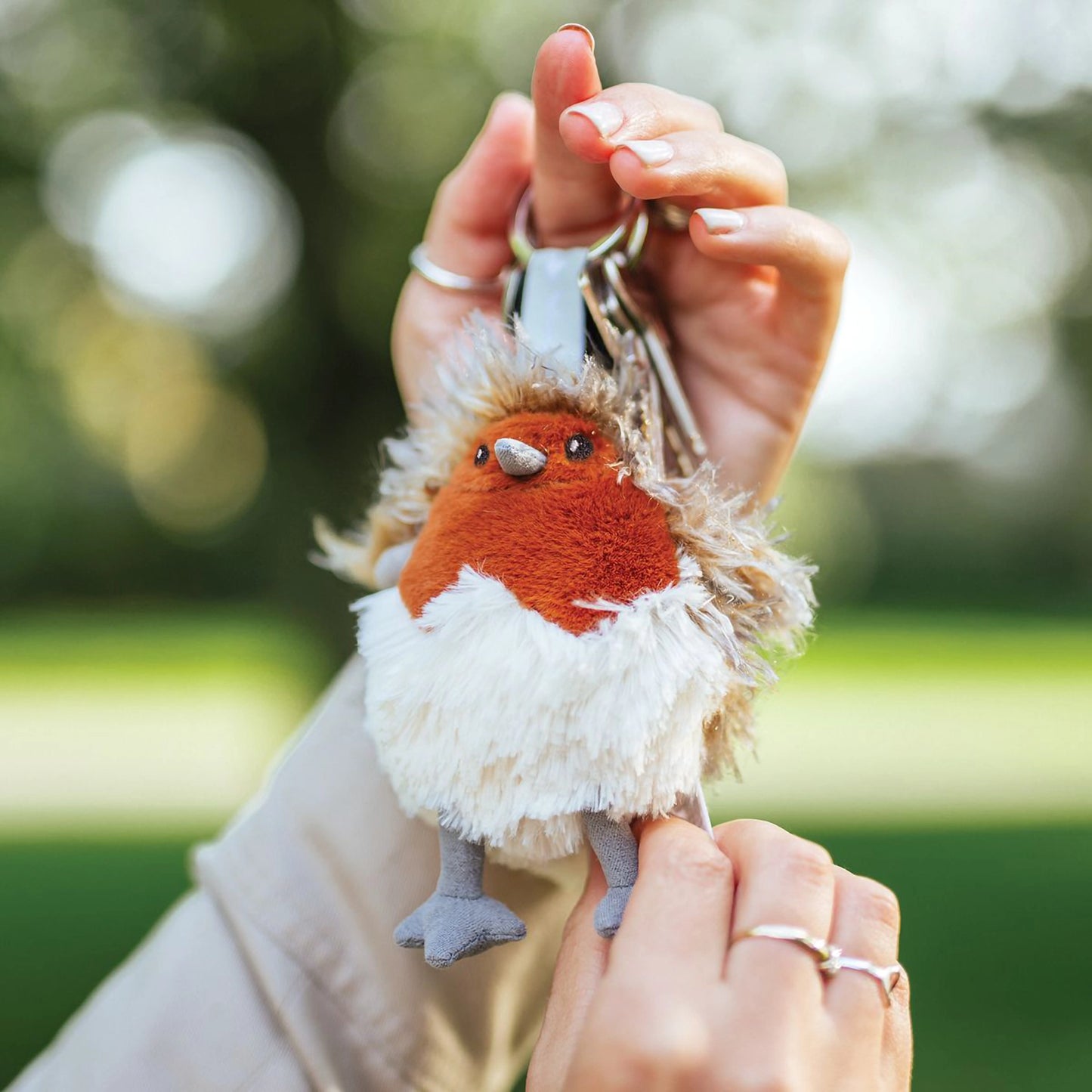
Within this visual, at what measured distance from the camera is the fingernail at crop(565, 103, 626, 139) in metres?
0.71

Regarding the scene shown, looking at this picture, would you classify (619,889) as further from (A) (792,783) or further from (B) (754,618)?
(A) (792,783)

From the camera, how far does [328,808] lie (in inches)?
37.2

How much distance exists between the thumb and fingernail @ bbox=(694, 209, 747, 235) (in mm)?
519

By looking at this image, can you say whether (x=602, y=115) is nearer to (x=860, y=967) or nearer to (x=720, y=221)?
(x=720, y=221)

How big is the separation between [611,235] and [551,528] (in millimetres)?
329

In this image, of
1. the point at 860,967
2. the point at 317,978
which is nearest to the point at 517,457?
the point at 860,967

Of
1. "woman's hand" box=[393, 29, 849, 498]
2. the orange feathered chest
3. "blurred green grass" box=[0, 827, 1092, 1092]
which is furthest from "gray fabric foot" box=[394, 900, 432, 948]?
"blurred green grass" box=[0, 827, 1092, 1092]

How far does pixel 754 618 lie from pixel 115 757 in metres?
7.05

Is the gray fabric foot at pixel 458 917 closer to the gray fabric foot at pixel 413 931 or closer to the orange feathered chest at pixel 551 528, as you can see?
the gray fabric foot at pixel 413 931

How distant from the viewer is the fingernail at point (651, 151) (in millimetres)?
708

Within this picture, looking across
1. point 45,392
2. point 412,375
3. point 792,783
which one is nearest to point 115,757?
point 45,392

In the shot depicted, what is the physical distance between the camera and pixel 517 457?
0.61 m

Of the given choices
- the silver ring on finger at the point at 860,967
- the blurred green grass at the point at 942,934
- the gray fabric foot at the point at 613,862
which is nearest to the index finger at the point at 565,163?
the gray fabric foot at the point at 613,862

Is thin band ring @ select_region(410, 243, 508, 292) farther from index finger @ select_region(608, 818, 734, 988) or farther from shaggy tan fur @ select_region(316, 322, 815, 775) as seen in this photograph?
index finger @ select_region(608, 818, 734, 988)
